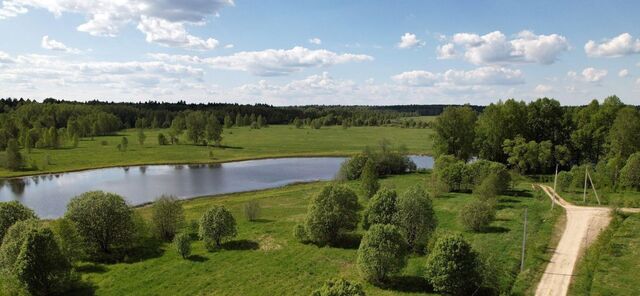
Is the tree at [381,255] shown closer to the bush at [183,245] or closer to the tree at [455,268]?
the tree at [455,268]

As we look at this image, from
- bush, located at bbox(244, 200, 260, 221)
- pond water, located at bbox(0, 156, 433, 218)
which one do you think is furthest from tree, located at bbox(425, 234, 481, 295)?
pond water, located at bbox(0, 156, 433, 218)

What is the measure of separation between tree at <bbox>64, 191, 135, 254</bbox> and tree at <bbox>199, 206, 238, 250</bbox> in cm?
708

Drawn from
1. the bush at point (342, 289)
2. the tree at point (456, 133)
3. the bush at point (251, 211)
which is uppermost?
the tree at point (456, 133)

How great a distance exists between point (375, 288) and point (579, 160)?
66.7 m

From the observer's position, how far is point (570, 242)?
36.9 m

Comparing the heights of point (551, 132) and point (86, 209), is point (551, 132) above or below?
above

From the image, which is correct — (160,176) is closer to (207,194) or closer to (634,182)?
(207,194)

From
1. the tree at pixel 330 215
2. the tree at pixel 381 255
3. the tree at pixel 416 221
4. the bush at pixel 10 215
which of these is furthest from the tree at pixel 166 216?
the tree at pixel 416 221

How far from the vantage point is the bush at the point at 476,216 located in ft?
136

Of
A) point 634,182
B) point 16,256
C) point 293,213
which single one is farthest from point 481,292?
point 634,182

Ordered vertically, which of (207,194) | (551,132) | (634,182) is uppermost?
(551,132)

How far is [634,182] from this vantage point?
188 feet

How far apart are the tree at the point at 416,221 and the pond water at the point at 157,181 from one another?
42.9 meters

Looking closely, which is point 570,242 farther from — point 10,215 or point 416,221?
point 10,215
